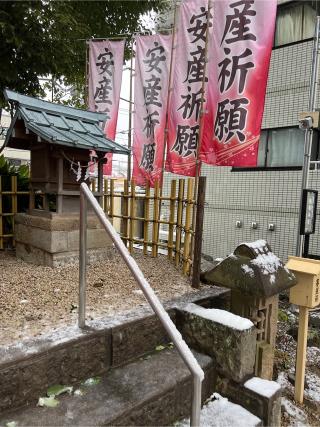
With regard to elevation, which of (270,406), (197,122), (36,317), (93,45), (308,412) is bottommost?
(308,412)

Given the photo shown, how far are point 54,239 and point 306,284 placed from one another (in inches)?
125

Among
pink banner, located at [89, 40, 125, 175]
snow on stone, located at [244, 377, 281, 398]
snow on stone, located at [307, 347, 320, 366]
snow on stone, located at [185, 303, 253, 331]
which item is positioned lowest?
snow on stone, located at [307, 347, 320, 366]

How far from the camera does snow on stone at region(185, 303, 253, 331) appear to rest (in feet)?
9.10

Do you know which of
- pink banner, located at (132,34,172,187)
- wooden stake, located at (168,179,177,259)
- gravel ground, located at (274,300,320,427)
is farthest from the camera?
pink banner, located at (132,34,172,187)

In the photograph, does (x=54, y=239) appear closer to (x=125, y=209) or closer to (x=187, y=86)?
(x=125, y=209)

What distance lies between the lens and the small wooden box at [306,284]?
3.32m

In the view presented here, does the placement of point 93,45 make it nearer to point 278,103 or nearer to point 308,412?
point 278,103

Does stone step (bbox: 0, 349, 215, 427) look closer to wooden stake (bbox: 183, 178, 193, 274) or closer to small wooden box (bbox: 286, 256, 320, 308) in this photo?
small wooden box (bbox: 286, 256, 320, 308)

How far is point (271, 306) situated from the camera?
336 cm

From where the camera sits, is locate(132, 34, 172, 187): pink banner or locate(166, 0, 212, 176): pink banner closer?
locate(166, 0, 212, 176): pink banner

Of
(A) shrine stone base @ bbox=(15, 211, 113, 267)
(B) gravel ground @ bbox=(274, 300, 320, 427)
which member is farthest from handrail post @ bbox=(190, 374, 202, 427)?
(A) shrine stone base @ bbox=(15, 211, 113, 267)

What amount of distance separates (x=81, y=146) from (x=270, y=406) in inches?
140

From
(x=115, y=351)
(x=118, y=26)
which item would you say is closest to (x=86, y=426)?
(x=115, y=351)

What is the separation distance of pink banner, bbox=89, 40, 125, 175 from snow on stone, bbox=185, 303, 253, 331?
4889 millimetres
